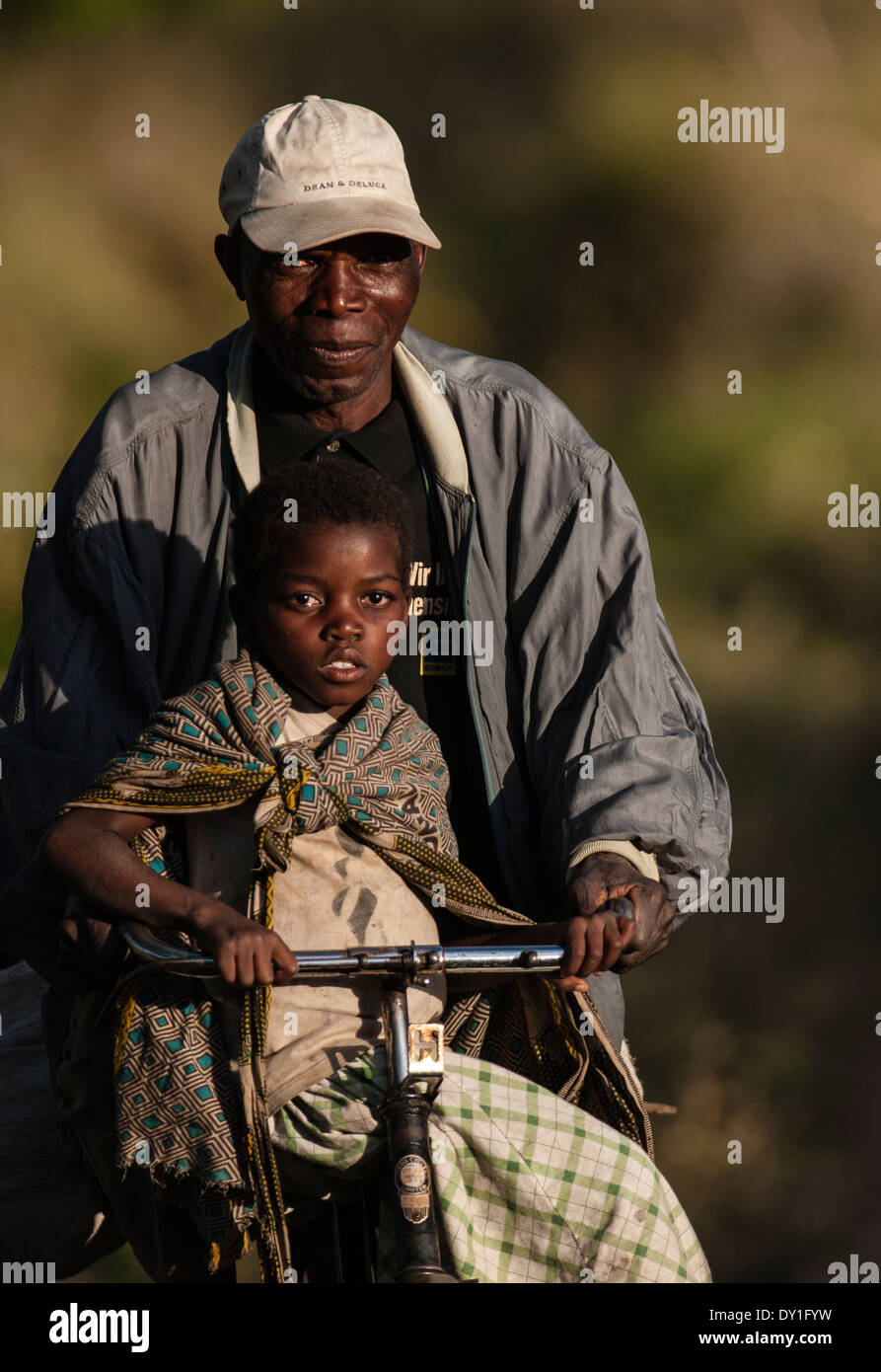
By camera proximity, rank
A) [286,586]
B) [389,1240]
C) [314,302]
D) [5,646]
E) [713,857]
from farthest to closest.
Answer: [5,646] → [314,302] → [713,857] → [286,586] → [389,1240]

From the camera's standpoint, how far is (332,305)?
335cm

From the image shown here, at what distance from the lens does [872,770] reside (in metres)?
6.75

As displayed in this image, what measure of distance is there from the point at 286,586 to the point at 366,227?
644mm

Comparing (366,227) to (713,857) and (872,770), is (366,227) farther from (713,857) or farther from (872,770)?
(872,770)

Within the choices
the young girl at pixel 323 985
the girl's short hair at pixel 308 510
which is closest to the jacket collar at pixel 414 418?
the girl's short hair at pixel 308 510

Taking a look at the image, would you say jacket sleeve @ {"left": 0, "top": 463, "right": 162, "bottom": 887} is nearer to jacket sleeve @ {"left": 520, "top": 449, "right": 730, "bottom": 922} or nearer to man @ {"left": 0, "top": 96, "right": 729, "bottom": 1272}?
man @ {"left": 0, "top": 96, "right": 729, "bottom": 1272}

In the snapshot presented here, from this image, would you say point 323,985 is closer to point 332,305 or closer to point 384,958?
point 384,958

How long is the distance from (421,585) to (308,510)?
0.54m

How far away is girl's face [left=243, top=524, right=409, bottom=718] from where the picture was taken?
2.89 meters

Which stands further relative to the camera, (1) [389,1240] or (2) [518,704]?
(2) [518,704]

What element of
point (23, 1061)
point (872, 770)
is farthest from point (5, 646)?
point (23, 1061)

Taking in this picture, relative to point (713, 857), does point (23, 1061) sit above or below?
below

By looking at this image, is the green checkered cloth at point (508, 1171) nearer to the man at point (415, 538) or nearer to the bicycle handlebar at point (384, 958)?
the bicycle handlebar at point (384, 958)

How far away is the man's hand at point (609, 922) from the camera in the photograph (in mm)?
2787
